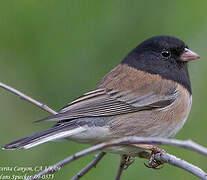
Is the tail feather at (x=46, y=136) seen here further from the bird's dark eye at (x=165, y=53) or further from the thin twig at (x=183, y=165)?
the bird's dark eye at (x=165, y=53)

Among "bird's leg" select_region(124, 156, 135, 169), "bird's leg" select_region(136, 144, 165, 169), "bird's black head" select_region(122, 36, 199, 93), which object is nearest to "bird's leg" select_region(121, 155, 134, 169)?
"bird's leg" select_region(124, 156, 135, 169)

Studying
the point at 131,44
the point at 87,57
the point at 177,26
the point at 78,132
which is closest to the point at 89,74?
the point at 87,57

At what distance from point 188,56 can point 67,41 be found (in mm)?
1133

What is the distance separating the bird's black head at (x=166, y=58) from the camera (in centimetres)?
358

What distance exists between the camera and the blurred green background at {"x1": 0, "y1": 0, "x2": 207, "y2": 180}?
12.7 feet

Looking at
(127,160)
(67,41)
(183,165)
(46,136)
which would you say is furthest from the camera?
(67,41)

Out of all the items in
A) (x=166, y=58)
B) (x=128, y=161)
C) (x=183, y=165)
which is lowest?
Result: (x=128, y=161)

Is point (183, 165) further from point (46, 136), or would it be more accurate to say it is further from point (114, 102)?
point (114, 102)

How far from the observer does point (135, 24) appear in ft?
13.4

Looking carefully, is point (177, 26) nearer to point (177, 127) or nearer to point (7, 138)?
point (177, 127)

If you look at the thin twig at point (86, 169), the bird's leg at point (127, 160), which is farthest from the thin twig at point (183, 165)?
the thin twig at point (86, 169)

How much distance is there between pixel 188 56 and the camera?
359 centimetres

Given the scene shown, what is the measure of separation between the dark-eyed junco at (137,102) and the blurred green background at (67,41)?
26 cm

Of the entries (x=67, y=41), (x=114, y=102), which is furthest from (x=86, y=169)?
(x=67, y=41)
